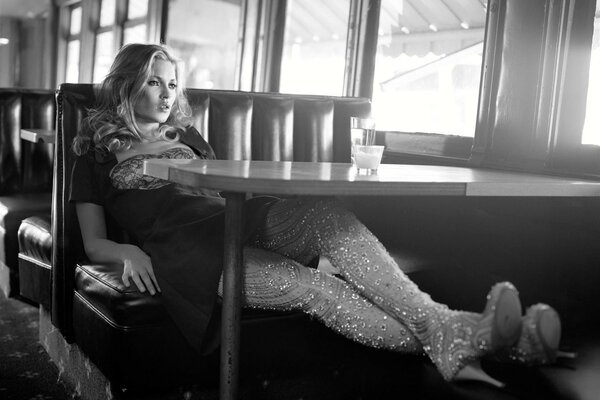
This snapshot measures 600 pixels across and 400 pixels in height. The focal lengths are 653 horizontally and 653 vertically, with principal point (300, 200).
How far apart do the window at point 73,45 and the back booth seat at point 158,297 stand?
591 centimetres

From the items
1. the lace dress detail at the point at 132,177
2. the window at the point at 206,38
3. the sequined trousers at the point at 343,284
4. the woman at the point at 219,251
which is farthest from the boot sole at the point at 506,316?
the window at the point at 206,38

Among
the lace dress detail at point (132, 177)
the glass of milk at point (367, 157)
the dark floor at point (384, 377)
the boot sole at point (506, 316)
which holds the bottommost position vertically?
the dark floor at point (384, 377)

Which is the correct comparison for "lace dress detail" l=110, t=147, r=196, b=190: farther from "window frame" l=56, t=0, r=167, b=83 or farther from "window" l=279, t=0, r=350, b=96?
"window frame" l=56, t=0, r=167, b=83

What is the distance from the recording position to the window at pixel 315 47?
322cm

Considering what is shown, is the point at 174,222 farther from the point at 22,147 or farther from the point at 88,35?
the point at 88,35

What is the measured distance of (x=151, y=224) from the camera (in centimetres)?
171

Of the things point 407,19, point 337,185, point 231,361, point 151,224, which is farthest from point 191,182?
point 407,19

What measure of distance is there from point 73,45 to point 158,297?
23.3 feet

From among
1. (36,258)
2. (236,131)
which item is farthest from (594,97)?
(36,258)

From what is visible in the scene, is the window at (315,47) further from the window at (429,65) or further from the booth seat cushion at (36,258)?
the booth seat cushion at (36,258)

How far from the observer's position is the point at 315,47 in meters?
3.40

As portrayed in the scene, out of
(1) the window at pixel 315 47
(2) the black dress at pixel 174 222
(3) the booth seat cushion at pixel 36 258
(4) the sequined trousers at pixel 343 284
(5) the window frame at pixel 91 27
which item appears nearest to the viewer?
(4) the sequined trousers at pixel 343 284

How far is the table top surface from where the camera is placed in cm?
119

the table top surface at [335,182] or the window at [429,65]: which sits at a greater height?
the window at [429,65]
